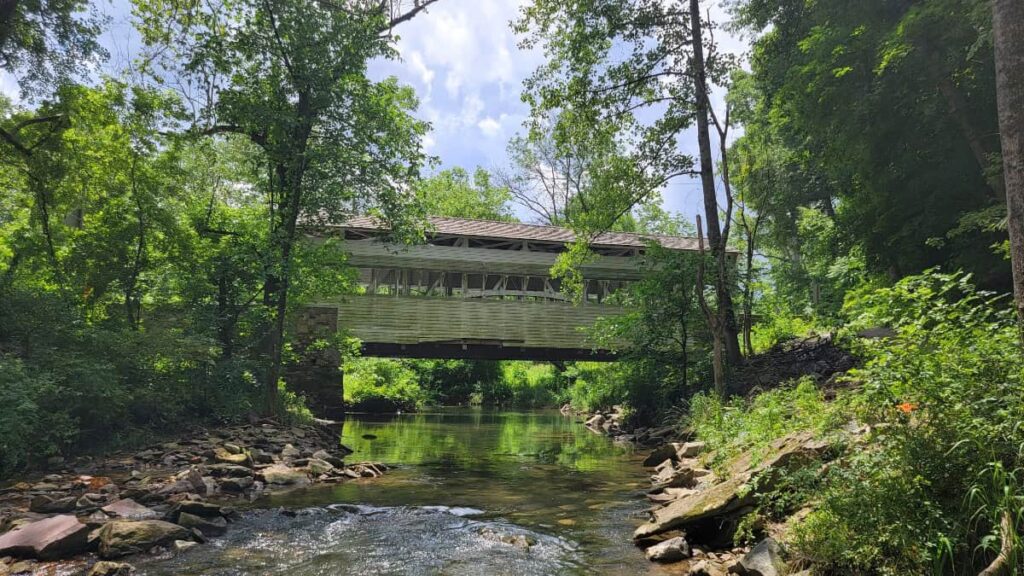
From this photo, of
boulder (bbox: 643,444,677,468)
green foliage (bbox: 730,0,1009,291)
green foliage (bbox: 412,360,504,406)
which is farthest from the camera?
green foliage (bbox: 412,360,504,406)

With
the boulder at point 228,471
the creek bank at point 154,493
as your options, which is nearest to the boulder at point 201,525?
the creek bank at point 154,493

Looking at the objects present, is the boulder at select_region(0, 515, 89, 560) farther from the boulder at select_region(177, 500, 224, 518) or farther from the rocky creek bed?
the rocky creek bed

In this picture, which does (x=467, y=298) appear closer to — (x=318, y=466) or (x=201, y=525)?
(x=318, y=466)

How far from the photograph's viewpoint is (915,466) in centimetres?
Answer: 332

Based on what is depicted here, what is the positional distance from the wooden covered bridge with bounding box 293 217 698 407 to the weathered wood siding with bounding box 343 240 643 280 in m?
0.03

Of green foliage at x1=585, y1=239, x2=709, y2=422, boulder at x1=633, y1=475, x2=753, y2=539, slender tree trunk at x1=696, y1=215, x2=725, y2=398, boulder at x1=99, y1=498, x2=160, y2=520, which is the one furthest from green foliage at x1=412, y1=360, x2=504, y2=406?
boulder at x1=633, y1=475, x2=753, y2=539

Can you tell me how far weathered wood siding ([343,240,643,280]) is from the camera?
1778cm

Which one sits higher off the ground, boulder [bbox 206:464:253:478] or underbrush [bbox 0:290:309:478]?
underbrush [bbox 0:290:309:478]

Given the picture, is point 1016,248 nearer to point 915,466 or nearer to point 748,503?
point 915,466

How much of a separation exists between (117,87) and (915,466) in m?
14.6

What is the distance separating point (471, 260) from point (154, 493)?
13.2 meters

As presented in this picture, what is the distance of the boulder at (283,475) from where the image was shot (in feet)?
24.9

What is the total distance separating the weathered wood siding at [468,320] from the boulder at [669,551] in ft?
39.7

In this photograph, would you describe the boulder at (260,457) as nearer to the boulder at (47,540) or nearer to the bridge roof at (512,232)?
the boulder at (47,540)
